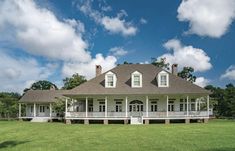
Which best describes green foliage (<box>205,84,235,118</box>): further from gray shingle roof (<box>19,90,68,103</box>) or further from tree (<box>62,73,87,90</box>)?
gray shingle roof (<box>19,90,68,103</box>)

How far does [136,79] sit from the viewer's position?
137 feet

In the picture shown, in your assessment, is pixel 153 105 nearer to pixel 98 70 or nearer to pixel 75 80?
pixel 98 70

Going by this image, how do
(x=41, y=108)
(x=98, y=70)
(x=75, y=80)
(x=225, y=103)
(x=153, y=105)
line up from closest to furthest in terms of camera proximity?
(x=153, y=105) → (x=98, y=70) → (x=41, y=108) → (x=75, y=80) → (x=225, y=103)

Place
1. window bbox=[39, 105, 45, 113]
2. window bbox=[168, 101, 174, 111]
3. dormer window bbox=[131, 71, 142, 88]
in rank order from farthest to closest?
window bbox=[39, 105, 45, 113], window bbox=[168, 101, 174, 111], dormer window bbox=[131, 71, 142, 88]

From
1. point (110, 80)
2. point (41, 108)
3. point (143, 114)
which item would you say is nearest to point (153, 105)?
point (143, 114)

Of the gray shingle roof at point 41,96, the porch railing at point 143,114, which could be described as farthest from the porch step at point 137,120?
the gray shingle roof at point 41,96

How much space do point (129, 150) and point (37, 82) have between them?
3653 inches

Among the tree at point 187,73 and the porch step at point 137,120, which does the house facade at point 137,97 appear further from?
the tree at point 187,73

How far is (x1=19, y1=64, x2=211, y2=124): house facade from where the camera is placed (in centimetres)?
3872

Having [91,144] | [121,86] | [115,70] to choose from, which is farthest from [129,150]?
[115,70]

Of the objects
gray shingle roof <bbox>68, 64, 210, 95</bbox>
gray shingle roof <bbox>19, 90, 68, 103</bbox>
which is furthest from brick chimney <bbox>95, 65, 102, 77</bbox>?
gray shingle roof <bbox>19, 90, 68, 103</bbox>

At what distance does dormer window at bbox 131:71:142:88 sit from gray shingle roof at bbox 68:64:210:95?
1.74 ft

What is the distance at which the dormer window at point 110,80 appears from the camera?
136 ft

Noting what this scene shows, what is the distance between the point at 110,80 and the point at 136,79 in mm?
2978
